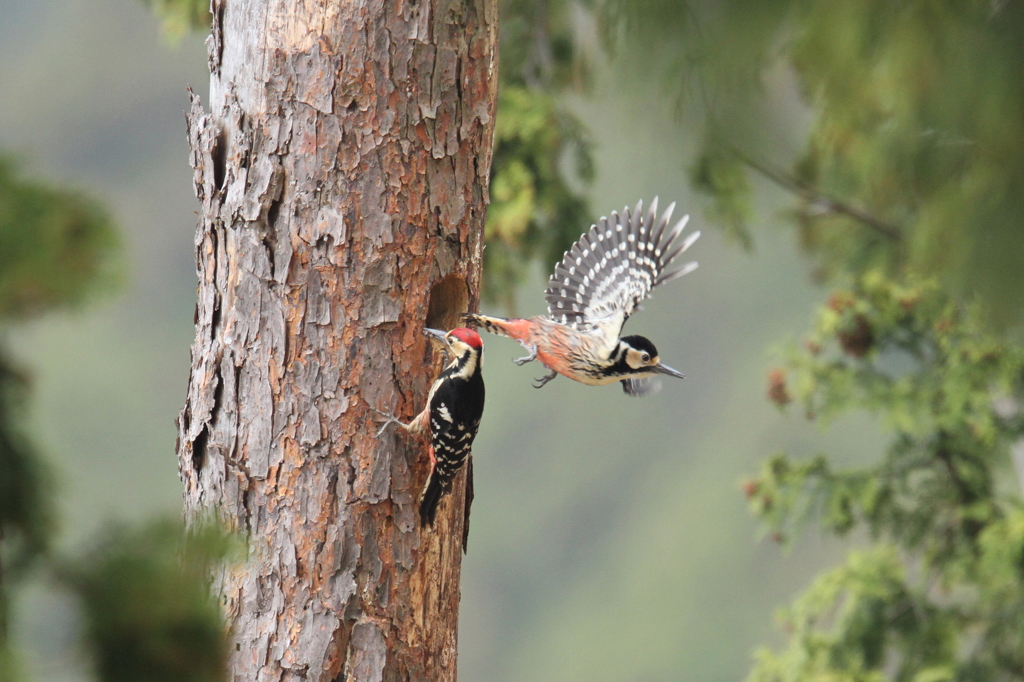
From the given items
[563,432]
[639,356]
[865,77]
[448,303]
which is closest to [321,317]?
[448,303]

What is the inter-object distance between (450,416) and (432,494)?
0.22 m

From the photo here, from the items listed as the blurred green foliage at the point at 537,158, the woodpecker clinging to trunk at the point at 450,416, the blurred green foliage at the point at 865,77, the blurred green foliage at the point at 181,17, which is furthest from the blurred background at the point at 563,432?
the blurred green foliage at the point at 865,77

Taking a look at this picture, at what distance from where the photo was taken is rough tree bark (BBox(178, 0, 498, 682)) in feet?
7.59

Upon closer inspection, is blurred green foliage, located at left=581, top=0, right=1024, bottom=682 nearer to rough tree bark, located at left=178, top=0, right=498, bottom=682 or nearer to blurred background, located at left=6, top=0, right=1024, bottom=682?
rough tree bark, located at left=178, top=0, right=498, bottom=682

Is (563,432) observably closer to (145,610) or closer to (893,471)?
(893,471)

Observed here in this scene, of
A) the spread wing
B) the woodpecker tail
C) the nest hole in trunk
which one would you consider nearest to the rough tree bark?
the woodpecker tail

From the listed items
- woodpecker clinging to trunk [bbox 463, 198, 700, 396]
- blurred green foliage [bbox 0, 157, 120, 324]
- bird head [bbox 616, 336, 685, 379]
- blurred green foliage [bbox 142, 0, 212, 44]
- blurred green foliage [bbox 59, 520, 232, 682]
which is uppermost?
blurred green foliage [bbox 142, 0, 212, 44]

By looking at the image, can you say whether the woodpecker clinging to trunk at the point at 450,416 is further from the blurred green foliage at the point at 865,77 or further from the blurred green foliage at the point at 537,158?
the blurred green foliage at the point at 537,158

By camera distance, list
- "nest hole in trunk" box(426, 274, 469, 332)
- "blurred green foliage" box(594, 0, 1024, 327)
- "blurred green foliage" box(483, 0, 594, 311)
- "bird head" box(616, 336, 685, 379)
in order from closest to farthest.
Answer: "blurred green foliage" box(594, 0, 1024, 327) < "nest hole in trunk" box(426, 274, 469, 332) < "bird head" box(616, 336, 685, 379) < "blurred green foliage" box(483, 0, 594, 311)

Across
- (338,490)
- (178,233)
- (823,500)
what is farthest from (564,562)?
(338,490)

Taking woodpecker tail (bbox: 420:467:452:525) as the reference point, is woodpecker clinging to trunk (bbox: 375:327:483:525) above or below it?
above

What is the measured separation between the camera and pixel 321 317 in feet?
7.66

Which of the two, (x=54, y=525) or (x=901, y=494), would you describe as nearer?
(x=54, y=525)

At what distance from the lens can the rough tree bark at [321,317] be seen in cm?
231
